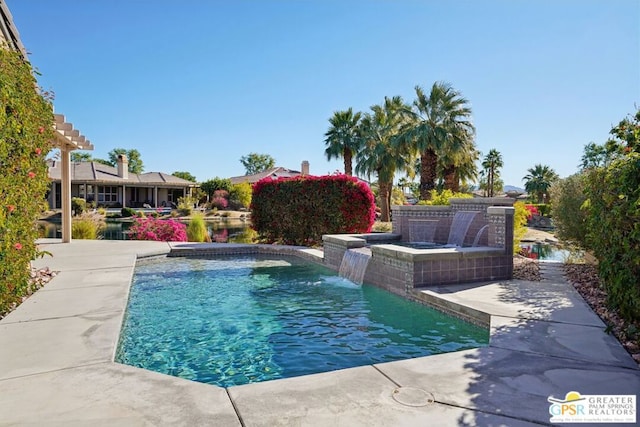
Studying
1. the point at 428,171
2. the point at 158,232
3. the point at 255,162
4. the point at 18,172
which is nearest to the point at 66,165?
the point at 158,232

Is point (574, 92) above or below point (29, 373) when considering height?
above

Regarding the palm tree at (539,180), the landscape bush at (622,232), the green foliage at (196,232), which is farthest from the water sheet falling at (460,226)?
the palm tree at (539,180)

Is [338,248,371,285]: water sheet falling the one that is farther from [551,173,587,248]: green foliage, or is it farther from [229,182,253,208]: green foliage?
[229,182,253,208]: green foliage

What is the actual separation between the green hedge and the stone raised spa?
92.9 inches

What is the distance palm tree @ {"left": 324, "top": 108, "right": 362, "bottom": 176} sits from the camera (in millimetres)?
31531

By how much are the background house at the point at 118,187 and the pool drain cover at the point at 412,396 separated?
37672 mm

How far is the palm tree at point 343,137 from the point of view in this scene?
103 feet

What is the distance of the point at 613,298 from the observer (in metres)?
4.20

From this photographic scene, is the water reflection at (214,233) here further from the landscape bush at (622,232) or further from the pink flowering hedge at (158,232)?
the landscape bush at (622,232)

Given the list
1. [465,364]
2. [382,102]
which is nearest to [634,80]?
[465,364]

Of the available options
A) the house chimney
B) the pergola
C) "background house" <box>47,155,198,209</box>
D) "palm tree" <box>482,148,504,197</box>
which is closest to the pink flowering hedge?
the pergola

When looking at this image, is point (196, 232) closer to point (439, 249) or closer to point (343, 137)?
point (439, 249)

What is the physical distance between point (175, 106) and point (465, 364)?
3018 centimetres

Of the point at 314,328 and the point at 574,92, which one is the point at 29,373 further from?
the point at 574,92
